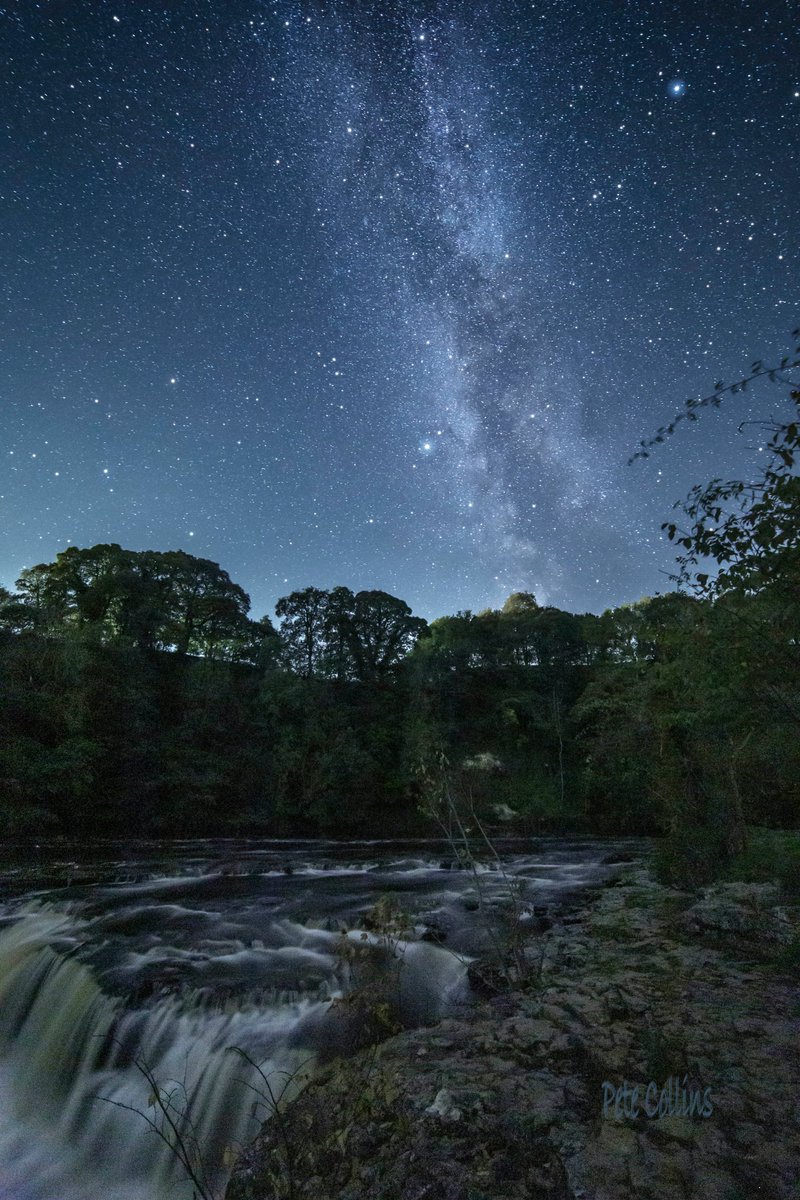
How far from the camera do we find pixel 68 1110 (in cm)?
649

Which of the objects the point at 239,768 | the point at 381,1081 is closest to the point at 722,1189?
the point at 381,1081

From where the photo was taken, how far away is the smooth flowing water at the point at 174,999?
5.71 meters

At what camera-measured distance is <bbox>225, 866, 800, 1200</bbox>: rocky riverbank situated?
2.87 metres

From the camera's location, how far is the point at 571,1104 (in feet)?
11.4

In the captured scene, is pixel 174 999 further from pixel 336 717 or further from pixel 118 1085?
pixel 336 717

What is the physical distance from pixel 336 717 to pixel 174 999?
28981 mm

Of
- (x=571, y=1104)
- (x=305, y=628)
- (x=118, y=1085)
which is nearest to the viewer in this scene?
(x=571, y=1104)

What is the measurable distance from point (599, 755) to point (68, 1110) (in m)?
23.7

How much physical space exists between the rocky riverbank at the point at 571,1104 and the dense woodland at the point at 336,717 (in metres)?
2.56

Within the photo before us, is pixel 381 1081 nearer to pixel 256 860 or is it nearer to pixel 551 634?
A: pixel 256 860

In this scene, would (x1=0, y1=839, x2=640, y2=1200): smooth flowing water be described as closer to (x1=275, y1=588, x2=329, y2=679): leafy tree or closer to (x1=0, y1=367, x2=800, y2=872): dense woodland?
(x1=0, y1=367, x2=800, y2=872): dense woodland

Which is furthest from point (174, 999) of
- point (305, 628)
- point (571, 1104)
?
point (305, 628)

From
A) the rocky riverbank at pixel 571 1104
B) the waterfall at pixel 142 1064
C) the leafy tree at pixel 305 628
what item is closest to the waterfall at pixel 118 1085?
the waterfall at pixel 142 1064

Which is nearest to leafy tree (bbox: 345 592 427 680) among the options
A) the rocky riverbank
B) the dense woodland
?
the dense woodland
